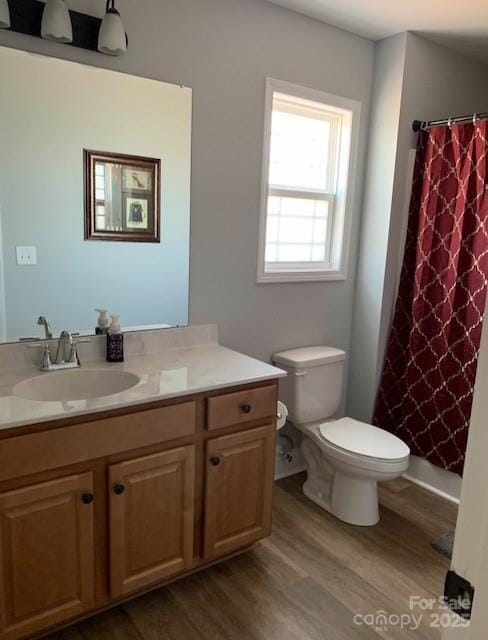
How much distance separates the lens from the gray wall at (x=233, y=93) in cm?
205

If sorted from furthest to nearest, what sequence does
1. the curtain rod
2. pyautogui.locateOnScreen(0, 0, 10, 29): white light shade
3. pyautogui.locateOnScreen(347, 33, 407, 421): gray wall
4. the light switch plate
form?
pyautogui.locateOnScreen(347, 33, 407, 421): gray wall, the curtain rod, the light switch plate, pyautogui.locateOnScreen(0, 0, 10, 29): white light shade

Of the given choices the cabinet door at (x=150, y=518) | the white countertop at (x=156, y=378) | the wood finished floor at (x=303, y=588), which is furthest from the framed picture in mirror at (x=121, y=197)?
the wood finished floor at (x=303, y=588)

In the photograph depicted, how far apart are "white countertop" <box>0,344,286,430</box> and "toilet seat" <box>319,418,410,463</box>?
633mm

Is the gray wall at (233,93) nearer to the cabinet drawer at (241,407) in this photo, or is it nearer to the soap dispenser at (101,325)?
the soap dispenser at (101,325)

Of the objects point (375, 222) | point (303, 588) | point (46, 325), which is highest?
point (375, 222)

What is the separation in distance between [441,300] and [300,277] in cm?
78

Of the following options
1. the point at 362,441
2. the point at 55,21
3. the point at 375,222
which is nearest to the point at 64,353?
the point at 55,21

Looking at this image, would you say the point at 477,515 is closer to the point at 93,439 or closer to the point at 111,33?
the point at 93,439

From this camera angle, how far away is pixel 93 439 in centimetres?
156

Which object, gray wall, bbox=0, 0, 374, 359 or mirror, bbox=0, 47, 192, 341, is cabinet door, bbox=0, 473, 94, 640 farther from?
gray wall, bbox=0, 0, 374, 359

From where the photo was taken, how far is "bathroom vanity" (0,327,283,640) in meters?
1.48

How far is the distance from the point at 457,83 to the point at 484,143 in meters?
0.65

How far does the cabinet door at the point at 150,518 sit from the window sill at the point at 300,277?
1085 millimetres

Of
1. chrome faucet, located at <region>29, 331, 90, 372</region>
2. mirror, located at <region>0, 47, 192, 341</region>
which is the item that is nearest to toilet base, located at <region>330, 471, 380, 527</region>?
mirror, located at <region>0, 47, 192, 341</region>
